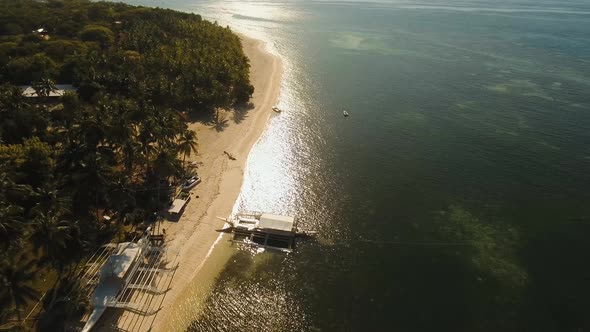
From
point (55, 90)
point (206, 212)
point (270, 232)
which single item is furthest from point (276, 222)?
point (55, 90)

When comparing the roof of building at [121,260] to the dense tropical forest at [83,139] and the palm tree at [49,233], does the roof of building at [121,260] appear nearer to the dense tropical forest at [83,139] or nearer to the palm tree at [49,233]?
the dense tropical forest at [83,139]

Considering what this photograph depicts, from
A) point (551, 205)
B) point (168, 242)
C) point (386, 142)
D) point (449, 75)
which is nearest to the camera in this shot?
point (168, 242)

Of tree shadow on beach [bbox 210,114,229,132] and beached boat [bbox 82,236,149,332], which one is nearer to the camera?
beached boat [bbox 82,236,149,332]

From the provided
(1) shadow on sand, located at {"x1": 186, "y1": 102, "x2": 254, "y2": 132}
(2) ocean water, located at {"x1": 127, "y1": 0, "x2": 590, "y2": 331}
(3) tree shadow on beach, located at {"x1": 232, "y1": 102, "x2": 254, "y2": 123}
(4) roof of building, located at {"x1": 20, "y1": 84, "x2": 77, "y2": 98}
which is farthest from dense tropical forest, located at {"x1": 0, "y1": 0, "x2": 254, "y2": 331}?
(2) ocean water, located at {"x1": 127, "y1": 0, "x2": 590, "y2": 331}

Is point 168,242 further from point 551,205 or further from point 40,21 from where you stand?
point 40,21

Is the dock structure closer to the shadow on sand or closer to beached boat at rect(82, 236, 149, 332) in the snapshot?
beached boat at rect(82, 236, 149, 332)

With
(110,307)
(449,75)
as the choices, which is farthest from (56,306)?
(449,75)

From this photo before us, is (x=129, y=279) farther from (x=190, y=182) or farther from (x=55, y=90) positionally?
(x=55, y=90)
